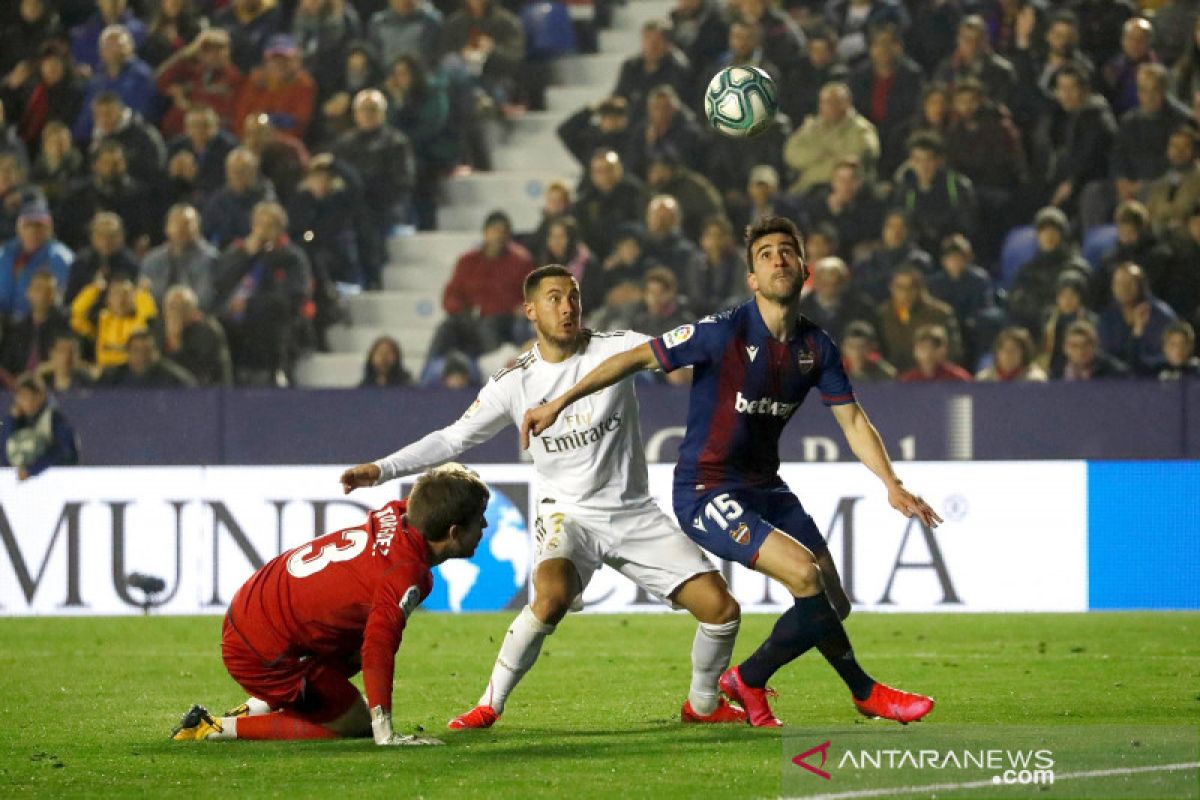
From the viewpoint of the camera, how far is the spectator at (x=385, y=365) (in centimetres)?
1633

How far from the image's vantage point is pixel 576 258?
667 inches

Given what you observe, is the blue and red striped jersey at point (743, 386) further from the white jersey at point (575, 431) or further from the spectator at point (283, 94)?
the spectator at point (283, 94)

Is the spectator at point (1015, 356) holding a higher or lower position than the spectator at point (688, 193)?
lower

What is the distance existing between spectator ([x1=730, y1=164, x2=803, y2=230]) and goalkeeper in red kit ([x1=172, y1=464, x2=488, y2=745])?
31.8 feet

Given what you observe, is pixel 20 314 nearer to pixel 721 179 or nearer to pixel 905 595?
pixel 721 179

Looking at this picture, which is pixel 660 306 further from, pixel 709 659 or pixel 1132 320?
pixel 709 659

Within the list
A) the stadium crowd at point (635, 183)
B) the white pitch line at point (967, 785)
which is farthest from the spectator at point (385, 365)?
the white pitch line at point (967, 785)

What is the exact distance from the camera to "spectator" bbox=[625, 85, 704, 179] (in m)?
17.5

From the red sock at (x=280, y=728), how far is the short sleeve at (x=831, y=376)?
7.79 ft

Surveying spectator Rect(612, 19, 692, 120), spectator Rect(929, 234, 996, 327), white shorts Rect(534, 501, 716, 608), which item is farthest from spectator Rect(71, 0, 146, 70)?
white shorts Rect(534, 501, 716, 608)

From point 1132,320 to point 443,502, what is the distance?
32.1 ft

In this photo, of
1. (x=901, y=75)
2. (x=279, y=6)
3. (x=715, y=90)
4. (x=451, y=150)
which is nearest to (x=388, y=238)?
(x=451, y=150)

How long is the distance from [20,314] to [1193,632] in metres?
10.2

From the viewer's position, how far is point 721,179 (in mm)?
17531
